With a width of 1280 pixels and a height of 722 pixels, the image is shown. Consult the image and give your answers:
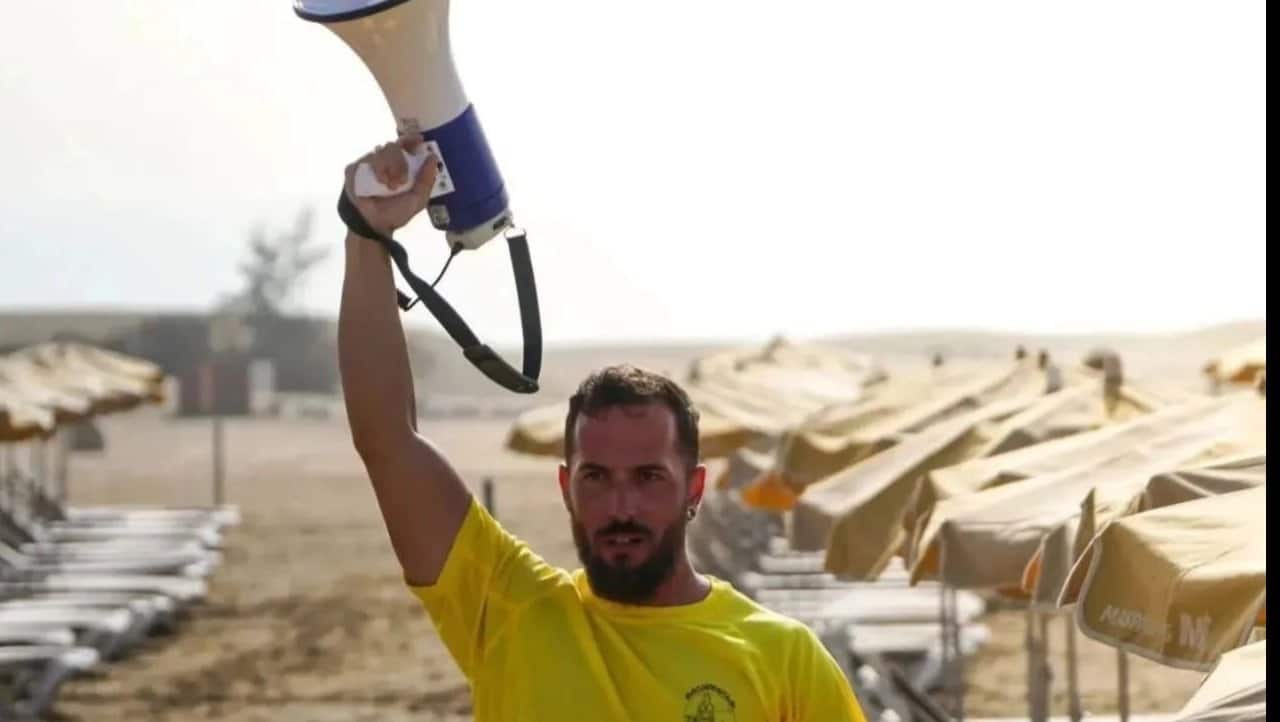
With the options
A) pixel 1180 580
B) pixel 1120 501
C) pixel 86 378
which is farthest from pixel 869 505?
pixel 86 378

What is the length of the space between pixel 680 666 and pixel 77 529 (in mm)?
20734

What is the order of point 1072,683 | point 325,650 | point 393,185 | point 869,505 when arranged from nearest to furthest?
1. point 393,185
2. point 869,505
3. point 1072,683
4. point 325,650

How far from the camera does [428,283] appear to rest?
3.14 meters

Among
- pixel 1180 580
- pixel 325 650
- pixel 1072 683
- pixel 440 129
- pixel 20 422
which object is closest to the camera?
pixel 440 129

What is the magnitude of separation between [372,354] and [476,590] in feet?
1.14

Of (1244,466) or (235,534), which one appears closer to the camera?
(1244,466)

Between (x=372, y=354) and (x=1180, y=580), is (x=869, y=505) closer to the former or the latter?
(x=1180, y=580)

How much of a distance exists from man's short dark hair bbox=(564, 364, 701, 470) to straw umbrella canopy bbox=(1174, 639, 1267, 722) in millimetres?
745

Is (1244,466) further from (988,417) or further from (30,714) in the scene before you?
(30,714)

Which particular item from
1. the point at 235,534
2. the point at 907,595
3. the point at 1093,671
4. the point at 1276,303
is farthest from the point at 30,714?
the point at 235,534

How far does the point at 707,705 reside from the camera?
2.92 m

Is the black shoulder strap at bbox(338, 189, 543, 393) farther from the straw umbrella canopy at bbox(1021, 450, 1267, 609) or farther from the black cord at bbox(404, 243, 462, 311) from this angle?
the straw umbrella canopy at bbox(1021, 450, 1267, 609)

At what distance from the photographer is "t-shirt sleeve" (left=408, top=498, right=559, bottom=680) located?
3.04 meters

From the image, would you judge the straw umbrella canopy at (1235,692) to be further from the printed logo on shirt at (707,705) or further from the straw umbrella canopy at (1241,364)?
the straw umbrella canopy at (1241,364)
